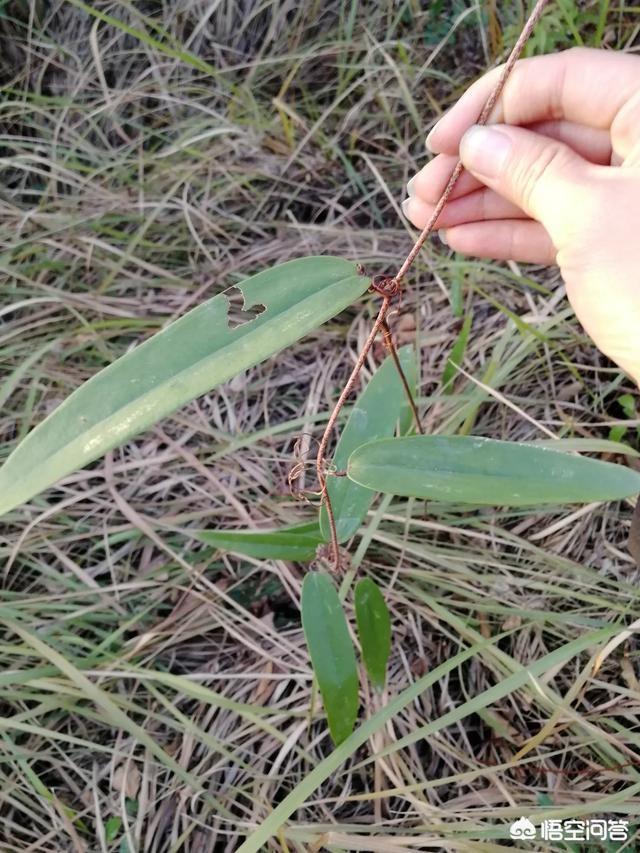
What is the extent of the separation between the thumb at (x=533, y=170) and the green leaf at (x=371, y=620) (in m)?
0.40

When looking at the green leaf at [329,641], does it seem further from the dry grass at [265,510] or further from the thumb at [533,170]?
the thumb at [533,170]

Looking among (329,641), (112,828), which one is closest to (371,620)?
(329,641)

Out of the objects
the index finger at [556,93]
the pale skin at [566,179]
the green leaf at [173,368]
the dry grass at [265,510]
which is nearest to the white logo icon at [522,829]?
the dry grass at [265,510]

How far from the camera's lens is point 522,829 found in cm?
73

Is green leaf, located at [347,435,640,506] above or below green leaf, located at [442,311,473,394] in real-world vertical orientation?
above

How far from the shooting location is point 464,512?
0.99m

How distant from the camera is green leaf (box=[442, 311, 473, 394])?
95cm

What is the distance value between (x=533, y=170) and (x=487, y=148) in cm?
5

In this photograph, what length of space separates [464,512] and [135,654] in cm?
49

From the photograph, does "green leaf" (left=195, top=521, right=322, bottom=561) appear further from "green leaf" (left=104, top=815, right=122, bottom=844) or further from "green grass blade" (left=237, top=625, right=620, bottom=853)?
"green leaf" (left=104, top=815, right=122, bottom=844)

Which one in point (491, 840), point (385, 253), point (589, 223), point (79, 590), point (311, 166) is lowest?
point (491, 840)

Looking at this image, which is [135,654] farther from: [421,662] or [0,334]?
[0,334]

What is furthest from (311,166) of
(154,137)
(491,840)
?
(491,840)

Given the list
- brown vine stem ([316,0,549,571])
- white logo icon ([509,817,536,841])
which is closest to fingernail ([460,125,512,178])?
brown vine stem ([316,0,549,571])
